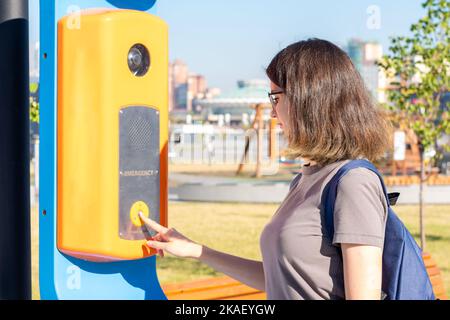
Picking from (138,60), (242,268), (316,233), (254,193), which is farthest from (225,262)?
(254,193)

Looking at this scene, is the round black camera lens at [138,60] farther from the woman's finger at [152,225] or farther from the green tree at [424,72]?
the green tree at [424,72]

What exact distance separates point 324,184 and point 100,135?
90cm

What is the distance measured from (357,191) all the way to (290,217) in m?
0.17

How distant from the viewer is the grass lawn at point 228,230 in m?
6.80

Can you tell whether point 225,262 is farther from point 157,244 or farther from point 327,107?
point 327,107

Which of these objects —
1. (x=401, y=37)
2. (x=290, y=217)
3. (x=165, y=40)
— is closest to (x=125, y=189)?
(x=165, y=40)

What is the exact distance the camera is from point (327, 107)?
5.04 ft

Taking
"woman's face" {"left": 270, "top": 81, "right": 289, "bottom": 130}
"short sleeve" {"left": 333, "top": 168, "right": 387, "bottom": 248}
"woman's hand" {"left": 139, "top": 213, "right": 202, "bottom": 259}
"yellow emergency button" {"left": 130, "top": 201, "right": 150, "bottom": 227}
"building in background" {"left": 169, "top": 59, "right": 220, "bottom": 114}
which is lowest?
"woman's hand" {"left": 139, "top": 213, "right": 202, "bottom": 259}

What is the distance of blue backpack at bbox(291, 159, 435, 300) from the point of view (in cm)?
148

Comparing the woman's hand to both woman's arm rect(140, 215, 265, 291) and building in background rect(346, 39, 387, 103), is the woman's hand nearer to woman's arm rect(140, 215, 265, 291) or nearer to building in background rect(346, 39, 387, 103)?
woman's arm rect(140, 215, 265, 291)

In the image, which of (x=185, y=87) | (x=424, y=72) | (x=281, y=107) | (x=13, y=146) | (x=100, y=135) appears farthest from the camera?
(x=185, y=87)

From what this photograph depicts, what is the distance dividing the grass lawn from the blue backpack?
4.41 metres

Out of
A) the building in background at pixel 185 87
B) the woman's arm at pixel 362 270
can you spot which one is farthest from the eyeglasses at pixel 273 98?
the building in background at pixel 185 87

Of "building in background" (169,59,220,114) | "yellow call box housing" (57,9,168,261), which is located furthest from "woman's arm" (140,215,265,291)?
"building in background" (169,59,220,114)
